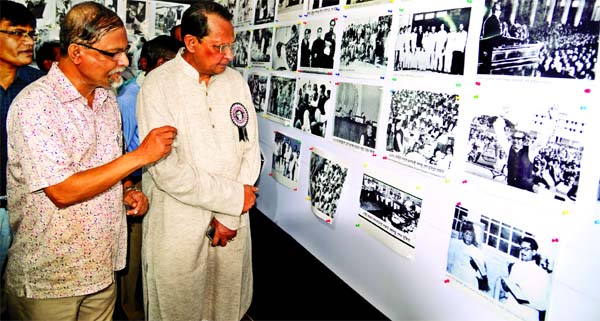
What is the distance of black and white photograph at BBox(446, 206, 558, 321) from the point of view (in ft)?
3.86

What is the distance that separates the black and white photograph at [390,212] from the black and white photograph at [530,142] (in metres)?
0.33

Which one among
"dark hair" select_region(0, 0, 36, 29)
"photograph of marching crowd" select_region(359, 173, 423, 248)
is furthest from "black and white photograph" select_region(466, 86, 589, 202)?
"dark hair" select_region(0, 0, 36, 29)

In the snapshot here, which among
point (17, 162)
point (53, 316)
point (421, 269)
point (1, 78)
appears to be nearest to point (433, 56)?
point (421, 269)

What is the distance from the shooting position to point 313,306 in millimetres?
2174

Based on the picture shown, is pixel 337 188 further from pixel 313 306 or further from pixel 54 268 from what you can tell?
pixel 54 268

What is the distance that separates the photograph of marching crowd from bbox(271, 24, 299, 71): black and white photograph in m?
0.95

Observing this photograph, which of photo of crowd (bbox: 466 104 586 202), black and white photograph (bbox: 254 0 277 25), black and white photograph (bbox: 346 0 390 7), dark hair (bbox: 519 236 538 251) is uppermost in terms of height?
black and white photograph (bbox: 254 0 277 25)

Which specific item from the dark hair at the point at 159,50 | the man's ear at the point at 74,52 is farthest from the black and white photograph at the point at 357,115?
the dark hair at the point at 159,50

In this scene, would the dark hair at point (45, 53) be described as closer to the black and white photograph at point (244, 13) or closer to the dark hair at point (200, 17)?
the black and white photograph at point (244, 13)

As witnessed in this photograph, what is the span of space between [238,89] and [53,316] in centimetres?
108

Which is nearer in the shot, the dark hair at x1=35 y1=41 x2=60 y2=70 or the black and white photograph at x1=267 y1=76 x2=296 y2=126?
the black and white photograph at x1=267 y1=76 x2=296 y2=126

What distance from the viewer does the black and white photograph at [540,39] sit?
1.06 meters

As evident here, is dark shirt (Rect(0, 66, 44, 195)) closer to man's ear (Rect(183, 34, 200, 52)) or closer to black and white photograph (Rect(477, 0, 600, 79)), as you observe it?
man's ear (Rect(183, 34, 200, 52))

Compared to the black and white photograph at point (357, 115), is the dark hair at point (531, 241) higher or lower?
lower
